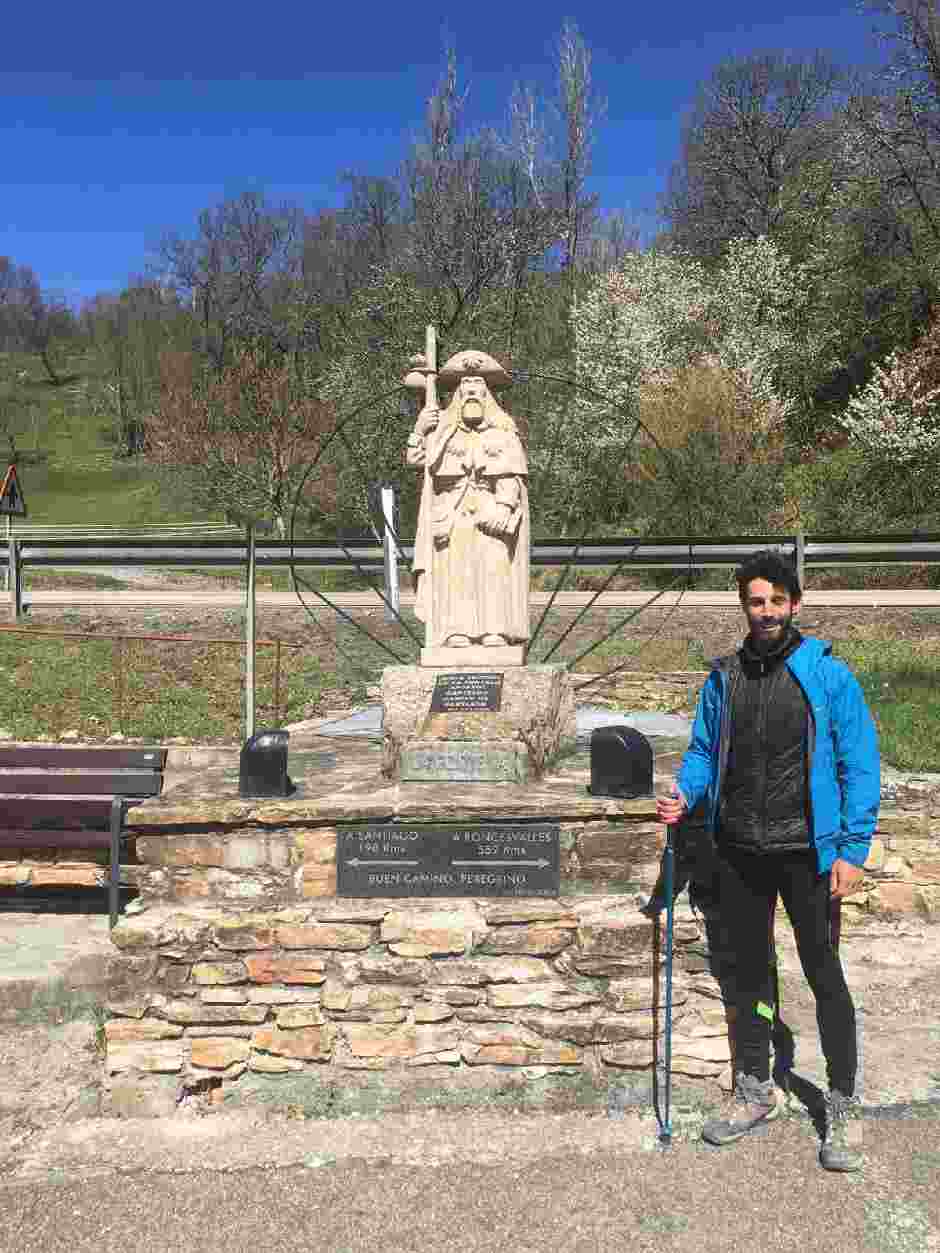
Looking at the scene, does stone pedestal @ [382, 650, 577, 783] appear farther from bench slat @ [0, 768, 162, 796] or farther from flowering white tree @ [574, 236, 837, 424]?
flowering white tree @ [574, 236, 837, 424]

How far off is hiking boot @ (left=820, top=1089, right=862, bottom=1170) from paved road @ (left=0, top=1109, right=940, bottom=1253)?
0.16 ft

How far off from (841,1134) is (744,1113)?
1.14 ft

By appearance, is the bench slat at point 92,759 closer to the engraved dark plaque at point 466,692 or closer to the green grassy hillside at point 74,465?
the engraved dark plaque at point 466,692

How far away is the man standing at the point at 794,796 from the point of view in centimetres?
346

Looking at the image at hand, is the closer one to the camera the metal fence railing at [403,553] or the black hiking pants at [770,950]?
the black hiking pants at [770,950]

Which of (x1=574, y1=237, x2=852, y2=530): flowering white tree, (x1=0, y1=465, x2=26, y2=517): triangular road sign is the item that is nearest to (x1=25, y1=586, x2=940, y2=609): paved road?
(x1=0, y1=465, x2=26, y2=517): triangular road sign

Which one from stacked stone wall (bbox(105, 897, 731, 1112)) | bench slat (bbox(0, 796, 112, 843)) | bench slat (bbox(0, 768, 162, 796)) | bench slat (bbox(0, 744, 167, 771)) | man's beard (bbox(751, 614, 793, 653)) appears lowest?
stacked stone wall (bbox(105, 897, 731, 1112))

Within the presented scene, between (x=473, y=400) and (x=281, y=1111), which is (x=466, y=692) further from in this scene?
(x=281, y=1111)

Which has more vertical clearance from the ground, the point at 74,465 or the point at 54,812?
the point at 74,465

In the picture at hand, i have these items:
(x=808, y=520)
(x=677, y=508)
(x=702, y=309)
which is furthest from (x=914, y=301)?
(x=677, y=508)

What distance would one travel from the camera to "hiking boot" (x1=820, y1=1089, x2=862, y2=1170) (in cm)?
343

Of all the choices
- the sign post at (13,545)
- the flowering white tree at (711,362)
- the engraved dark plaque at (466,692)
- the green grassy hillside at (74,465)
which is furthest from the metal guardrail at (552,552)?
the green grassy hillside at (74,465)

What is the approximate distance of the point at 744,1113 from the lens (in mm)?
3705

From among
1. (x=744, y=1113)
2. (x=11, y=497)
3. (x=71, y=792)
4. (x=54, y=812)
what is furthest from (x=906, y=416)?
(x=744, y=1113)
